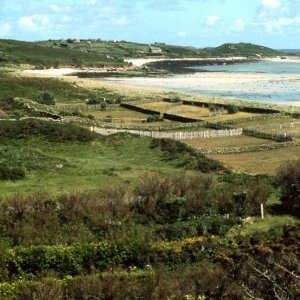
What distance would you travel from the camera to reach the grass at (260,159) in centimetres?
3784

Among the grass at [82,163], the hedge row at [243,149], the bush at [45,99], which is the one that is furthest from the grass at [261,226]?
the bush at [45,99]

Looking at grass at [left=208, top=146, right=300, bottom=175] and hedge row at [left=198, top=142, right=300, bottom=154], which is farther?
hedge row at [left=198, top=142, right=300, bottom=154]

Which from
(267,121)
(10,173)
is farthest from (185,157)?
(267,121)

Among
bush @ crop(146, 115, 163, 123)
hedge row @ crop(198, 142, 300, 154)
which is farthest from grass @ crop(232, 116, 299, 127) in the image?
hedge row @ crop(198, 142, 300, 154)

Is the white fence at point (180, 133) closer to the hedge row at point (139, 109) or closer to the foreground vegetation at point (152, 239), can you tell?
the hedge row at point (139, 109)

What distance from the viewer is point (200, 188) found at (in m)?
26.8

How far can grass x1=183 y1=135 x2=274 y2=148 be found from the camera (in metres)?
48.3

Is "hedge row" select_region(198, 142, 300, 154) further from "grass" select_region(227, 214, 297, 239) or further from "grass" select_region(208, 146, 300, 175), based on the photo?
"grass" select_region(227, 214, 297, 239)

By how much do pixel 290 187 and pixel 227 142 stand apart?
73.6 ft

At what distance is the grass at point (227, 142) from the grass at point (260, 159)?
11.8 ft

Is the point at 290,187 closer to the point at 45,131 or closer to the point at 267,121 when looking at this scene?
the point at 45,131

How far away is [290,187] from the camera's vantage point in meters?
27.2

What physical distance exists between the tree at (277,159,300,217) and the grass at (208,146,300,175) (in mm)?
7808

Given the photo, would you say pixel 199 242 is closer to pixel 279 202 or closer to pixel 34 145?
pixel 279 202
